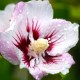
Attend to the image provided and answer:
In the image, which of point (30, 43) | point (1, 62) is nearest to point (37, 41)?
point (30, 43)

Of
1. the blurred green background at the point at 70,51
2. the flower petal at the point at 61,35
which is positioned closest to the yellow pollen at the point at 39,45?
the flower petal at the point at 61,35

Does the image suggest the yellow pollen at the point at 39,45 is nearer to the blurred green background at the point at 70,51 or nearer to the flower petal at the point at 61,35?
the flower petal at the point at 61,35

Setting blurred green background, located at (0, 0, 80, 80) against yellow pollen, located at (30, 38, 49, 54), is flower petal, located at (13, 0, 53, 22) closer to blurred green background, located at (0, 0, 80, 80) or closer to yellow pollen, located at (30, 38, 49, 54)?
yellow pollen, located at (30, 38, 49, 54)

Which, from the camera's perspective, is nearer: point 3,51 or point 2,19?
point 3,51

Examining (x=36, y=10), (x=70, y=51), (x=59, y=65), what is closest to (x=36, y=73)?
(x=59, y=65)

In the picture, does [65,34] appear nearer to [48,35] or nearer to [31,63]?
[48,35]
